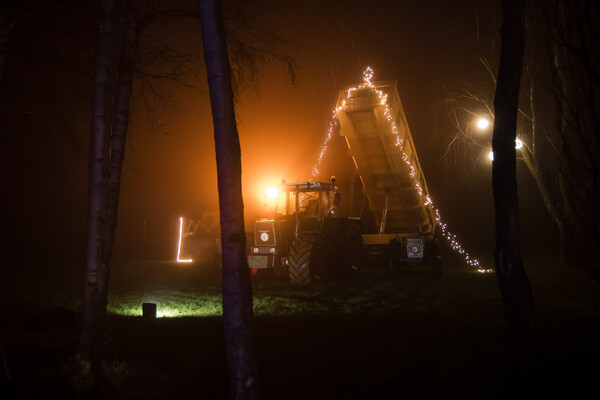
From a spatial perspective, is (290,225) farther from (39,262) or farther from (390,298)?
(39,262)

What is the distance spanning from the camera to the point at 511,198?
4.77 metres

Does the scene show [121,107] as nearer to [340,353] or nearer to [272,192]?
[340,353]

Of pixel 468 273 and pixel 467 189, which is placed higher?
pixel 467 189

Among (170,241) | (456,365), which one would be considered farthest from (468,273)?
(170,241)

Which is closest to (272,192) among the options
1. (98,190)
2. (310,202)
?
(310,202)

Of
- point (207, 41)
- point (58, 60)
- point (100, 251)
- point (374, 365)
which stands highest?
point (58, 60)

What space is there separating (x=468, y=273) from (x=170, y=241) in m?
23.4

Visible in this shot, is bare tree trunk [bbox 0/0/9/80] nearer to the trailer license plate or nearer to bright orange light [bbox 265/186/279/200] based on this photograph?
bright orange light [bbox 265/186/279/200]

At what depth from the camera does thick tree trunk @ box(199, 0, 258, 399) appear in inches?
169

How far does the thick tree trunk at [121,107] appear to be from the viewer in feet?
21.2

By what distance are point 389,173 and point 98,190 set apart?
9.99 meters

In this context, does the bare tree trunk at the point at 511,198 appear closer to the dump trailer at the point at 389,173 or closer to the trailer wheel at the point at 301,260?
the dump trailer at the point at 389,173

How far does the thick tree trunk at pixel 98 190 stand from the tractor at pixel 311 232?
7.54 metres

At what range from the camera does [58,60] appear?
22.4 ft
